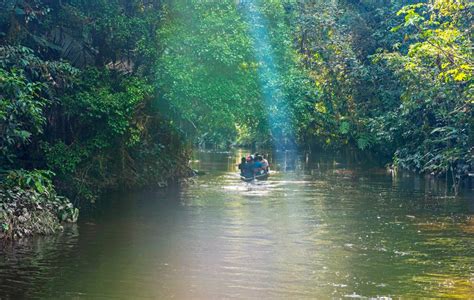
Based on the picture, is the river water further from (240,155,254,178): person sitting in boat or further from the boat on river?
(240,155,254,178): person sitting in boat

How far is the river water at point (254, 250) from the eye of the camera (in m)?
11.8

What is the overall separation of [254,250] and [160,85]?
987 centimetres

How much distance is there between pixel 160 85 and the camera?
23.3m

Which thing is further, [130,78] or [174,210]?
[130,78]

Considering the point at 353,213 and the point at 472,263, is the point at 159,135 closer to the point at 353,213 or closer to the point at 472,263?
the point at 353,213

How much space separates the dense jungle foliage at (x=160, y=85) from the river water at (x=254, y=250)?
229 cm

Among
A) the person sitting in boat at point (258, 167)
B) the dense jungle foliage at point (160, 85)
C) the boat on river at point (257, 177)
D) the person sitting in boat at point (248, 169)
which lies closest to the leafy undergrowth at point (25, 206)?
the dense jungle foliage at point (160, 85)

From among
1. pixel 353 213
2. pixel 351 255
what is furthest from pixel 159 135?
pixel 351 255

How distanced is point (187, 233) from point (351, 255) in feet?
14.5

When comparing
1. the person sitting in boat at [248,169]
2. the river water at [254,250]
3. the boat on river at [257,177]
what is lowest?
the river water at [254,250]

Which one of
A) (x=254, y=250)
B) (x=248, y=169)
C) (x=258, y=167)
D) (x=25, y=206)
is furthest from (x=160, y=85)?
(x=254, y=250)

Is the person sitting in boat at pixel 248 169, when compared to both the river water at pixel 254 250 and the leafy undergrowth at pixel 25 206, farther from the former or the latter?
the leafy undergrowth at pixel 25 206

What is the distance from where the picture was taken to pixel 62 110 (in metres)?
20.6

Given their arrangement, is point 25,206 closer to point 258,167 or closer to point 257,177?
point 257,177
